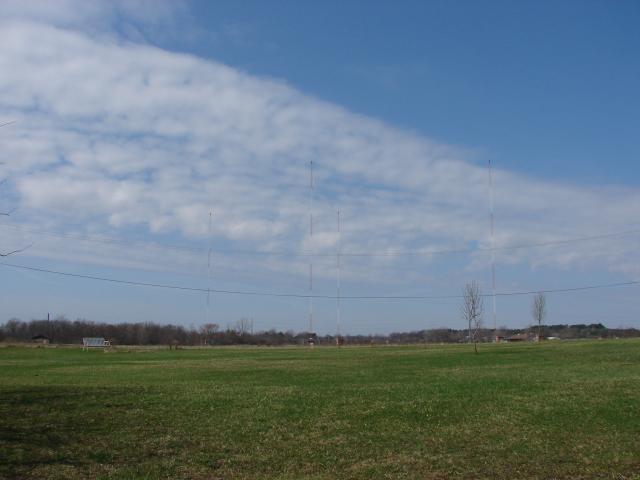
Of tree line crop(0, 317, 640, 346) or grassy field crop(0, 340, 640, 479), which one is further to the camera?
tree line crop(0, 317, 640, 346)

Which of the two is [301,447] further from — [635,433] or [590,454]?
[635,433]

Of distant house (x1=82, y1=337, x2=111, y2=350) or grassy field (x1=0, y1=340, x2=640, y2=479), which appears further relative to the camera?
distant house (x1=82, y1=337, x2=111, y2=350)

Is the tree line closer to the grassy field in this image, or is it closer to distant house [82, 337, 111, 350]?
distant house [82, 337, 111, 350]

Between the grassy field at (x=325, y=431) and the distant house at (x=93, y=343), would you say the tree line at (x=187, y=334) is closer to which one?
the distant house at (x=93, y=343)

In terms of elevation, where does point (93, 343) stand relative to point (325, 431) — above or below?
below

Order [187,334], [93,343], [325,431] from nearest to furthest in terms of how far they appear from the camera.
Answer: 1. [325,431]
2. [93,343]
3. [187,334]

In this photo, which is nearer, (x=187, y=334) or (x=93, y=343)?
(x=93, y=343)

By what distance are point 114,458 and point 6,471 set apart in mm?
2375

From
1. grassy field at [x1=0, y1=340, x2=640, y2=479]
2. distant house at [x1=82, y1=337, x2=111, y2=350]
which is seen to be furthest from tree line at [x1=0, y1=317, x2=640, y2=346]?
grassy field at [x1=0, y1=340, x2=640, y2=479]

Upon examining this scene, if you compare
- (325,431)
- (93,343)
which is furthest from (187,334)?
(325,431)

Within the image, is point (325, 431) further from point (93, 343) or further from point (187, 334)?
point (187, 334)

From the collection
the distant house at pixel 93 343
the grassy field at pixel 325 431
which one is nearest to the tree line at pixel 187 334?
the distant house at pixel 93 343

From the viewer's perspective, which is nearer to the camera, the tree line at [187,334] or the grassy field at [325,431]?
the grassy field at [325,431]

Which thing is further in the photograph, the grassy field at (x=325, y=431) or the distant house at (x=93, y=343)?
the distant house at (x=93, y=343)
